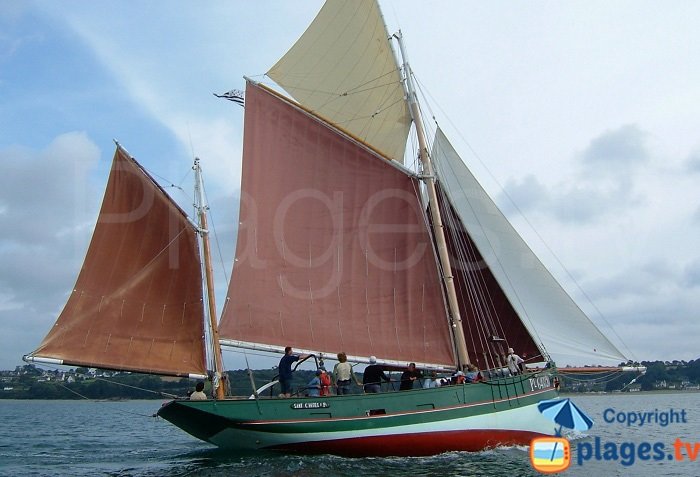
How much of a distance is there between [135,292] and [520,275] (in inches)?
606

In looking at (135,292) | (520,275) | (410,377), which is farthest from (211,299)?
(520,275)

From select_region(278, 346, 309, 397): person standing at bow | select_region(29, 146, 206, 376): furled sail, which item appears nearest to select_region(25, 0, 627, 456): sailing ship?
select_region(29, 146, 206, 376): furled sail

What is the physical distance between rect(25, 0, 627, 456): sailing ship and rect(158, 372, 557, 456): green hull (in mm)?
58

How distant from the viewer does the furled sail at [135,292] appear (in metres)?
24.6

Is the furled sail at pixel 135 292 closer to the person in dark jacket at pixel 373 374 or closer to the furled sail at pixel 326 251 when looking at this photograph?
the furled sail at pixel 326 251

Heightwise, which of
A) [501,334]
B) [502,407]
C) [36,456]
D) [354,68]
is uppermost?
[354,68]

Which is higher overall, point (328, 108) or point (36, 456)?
point (328, 108)

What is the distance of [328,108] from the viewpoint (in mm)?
32406

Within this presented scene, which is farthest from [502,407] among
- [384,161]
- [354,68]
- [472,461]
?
[354,68]

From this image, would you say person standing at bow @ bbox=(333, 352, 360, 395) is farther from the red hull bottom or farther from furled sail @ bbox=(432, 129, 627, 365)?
furled sail @ bbox=(432, 129, 627, 365)

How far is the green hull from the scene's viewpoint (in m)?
23.3

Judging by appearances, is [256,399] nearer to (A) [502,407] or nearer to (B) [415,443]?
(B) [415,443]

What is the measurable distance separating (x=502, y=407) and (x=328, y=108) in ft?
50.9

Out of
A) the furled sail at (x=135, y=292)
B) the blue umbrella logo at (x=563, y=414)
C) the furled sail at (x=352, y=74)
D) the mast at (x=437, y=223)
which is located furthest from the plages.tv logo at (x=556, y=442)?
the furled sail at (x=352, y=74)
